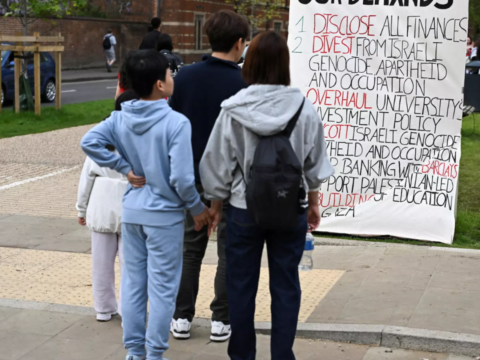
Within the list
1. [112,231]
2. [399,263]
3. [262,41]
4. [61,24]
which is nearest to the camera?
[262,41]

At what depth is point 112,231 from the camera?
4641 millimetres

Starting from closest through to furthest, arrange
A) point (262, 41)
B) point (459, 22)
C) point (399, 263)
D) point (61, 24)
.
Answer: point (262, 41)
point (399, 263)
point (459, 22)
point (61, 24)

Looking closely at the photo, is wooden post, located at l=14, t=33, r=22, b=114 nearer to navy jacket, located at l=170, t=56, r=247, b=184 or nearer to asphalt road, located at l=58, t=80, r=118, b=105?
asphalt road, located at l=58, t=80, r=118, b=105

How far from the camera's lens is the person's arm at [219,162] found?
368cm

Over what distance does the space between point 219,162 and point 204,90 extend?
27.3 inches

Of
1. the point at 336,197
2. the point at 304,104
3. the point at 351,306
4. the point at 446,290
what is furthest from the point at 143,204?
the point at 336,197

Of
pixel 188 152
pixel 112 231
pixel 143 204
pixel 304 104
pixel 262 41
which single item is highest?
pixel 262 41

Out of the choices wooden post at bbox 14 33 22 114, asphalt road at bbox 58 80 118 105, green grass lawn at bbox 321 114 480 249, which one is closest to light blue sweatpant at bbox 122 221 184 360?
green grass lawn at bbox 321 114 480 249

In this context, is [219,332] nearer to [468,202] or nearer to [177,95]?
[177,95]

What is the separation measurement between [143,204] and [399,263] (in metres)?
2.95

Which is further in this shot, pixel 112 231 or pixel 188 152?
pixel 112 231

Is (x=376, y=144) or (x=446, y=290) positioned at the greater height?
(x=376, y=144)

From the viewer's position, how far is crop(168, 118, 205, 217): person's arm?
3.73m

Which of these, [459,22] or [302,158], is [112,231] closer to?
[302,158]
